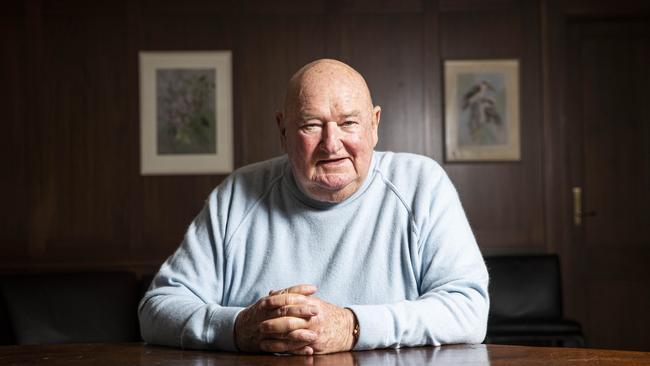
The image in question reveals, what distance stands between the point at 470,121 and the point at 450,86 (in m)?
0.25

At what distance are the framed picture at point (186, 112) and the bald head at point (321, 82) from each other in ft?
11.2

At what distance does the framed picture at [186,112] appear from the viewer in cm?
534

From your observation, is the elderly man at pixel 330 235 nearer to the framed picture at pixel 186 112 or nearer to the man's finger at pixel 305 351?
the man's finger at pixel 305 351

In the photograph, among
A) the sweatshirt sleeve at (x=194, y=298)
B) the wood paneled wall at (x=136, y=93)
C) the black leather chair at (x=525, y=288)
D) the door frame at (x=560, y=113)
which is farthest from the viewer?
the door frame at (x=560, y=113)

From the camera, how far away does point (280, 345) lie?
64.9 inches

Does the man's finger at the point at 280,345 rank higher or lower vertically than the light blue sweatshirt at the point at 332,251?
lower

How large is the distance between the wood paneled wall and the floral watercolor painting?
0.15 meters

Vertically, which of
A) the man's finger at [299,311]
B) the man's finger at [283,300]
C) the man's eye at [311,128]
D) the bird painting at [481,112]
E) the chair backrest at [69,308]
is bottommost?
the chair backrest at [69,308]

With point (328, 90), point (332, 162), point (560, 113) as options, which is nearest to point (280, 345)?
point (332, 162)

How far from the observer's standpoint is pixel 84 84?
534 centimetres

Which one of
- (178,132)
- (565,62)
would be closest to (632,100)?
(565,62)

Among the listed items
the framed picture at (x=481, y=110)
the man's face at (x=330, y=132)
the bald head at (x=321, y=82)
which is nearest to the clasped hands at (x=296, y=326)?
the man's face at (x=330, y=132)

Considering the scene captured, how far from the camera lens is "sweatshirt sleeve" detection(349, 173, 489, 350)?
5.56 feet

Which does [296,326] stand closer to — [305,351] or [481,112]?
[305,351]
